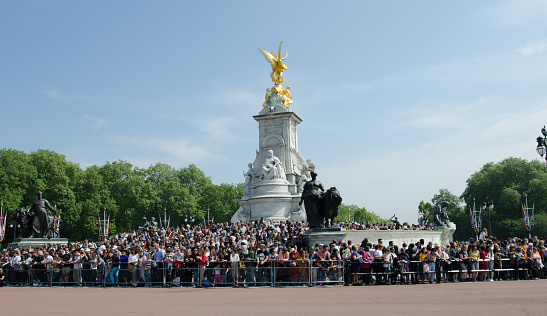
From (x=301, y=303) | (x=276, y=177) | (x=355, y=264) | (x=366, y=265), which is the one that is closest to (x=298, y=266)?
(x=355, y=264)

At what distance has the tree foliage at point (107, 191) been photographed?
54906 mm

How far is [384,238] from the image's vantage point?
3042 cm

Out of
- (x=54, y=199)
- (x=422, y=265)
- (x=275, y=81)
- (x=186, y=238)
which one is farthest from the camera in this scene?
(x=54, y=199)

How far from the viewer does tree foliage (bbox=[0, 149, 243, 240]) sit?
54.9 metres

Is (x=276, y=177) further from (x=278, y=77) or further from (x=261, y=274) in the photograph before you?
(x=261, y=274)

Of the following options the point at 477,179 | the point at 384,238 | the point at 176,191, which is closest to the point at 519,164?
the point at 477,179

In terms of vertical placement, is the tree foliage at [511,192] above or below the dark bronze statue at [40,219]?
above

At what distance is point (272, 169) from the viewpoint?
45250 millimetres

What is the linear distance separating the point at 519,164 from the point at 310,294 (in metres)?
67.9

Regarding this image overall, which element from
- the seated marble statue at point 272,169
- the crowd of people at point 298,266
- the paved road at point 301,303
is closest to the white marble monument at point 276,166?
the seated marble statue at point 272,169

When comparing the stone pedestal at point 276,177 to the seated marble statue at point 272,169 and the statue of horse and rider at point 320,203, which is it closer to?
the seated marble statue at point 272,169

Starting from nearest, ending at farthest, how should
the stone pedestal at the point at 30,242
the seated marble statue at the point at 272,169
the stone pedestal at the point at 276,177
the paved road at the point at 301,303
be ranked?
the paved road at the point at 301,303, the stone pedestal at the point at 30,242, the stone pedestal at the point at 276,177, the seated marble statue at the point at 272,169

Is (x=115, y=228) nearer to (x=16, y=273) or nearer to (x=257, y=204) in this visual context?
(x=257, y=204)

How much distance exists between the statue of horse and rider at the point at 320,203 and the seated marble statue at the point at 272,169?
21.4 metres
